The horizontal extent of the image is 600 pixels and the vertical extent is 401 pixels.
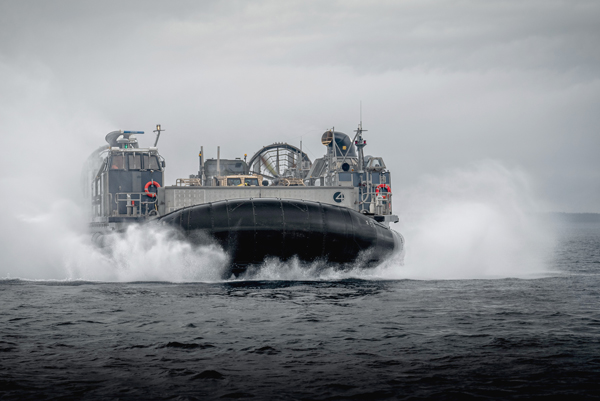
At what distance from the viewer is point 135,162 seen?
19.8 metres

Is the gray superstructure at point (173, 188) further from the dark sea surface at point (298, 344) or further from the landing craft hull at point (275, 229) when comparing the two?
the dark sea surface at point (298, 344)

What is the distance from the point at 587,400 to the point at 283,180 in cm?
1779

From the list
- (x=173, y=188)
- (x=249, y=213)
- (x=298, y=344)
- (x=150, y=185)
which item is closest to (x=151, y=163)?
(x=150, y=185)

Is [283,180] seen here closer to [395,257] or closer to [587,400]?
[395,257]

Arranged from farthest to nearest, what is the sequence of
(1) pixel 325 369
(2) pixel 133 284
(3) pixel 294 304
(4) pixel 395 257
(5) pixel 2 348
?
(4) pixel 395 257, (2) pixel 133 284, (3) pixel 294 304, (5) pixel 2 348, (1) pixel 325 369

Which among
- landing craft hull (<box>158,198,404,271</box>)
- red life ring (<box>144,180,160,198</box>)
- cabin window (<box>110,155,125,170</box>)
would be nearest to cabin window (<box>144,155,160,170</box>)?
cabin window (<box>110,155,125,170</box>)

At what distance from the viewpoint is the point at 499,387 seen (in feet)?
18.8

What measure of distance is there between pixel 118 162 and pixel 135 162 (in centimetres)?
55

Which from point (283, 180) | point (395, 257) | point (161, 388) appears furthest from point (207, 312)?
point (283, 180)

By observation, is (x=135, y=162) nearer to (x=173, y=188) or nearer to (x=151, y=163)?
(x=151, y=163)

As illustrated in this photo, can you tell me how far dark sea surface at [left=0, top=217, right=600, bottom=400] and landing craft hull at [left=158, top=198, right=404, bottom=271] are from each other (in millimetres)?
1905

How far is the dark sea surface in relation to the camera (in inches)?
226

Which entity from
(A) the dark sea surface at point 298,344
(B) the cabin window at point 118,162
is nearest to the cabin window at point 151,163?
(B) the cabin window at point 118,162

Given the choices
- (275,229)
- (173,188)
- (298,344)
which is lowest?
(298,344)
